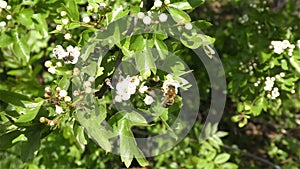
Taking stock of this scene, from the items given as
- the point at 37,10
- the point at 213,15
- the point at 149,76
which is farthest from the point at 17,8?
the point at 213,15

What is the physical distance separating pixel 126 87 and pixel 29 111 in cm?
31

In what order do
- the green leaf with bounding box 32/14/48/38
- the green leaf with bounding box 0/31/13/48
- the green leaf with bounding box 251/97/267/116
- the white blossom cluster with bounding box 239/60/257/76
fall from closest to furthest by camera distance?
the green leaf with bounding box 0/31/13/48, the green leaf with bounding box 32/14/48/38, the green leaf with bounding box 251/97/267/116, the white blossom cluster with bounding box 239/60/257/76

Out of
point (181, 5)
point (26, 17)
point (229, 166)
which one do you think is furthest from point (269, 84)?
point (26, 17)

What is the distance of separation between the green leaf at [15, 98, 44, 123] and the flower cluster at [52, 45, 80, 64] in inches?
6.7

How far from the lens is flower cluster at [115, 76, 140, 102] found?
134 centimetres

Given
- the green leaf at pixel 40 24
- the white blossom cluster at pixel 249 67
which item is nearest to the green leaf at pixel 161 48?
the green leaf at pixel 40 24

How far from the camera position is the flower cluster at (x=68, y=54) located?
135 centimetres

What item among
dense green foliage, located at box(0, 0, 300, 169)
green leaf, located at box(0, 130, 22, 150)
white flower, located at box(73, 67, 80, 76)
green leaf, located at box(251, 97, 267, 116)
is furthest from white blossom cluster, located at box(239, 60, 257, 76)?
green leaf, located at box(0, 130, 22, 150)

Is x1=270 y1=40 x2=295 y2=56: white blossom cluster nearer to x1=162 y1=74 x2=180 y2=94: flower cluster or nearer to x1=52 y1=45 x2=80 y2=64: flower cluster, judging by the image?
x1=162 y1=74 x2=180 y2=94: flower cluster

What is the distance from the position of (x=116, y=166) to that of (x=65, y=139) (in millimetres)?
311

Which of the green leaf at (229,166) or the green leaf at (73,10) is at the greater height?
the green leaf at (73,10)

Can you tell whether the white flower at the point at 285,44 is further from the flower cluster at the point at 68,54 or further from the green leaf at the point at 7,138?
the green leaf at the point at 7,138

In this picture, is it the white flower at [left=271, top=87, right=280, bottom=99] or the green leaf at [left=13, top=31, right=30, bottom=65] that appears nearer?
the green leaf at [left=13, top=31, right=30, bottom=65]

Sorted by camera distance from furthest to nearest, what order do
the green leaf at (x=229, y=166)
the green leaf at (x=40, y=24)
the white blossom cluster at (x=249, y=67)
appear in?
the green leaf at (x=229, y=166)
the white blossom cluster at (x=249, y=67)
the green leaf at (x=40, y=24)
